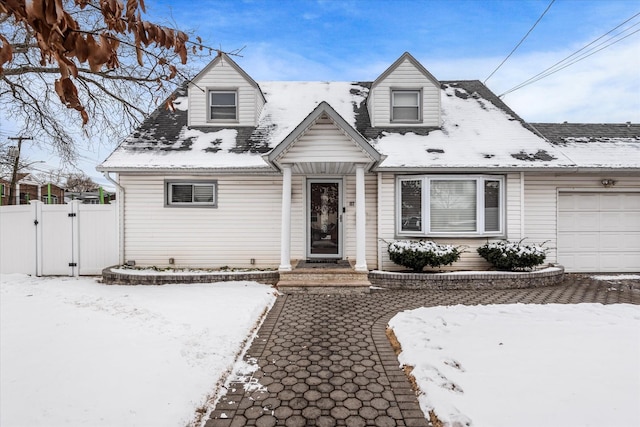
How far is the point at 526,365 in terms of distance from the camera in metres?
3.65

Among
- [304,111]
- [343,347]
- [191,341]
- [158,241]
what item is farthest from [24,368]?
[304,111]

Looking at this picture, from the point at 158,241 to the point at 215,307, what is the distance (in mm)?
4379

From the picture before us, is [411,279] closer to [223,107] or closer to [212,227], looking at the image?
[212,227]

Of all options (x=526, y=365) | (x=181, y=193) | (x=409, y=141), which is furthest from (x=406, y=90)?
(x=526, y=365)

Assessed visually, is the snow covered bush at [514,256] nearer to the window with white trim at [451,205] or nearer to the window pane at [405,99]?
the window with white trim at [451,205]

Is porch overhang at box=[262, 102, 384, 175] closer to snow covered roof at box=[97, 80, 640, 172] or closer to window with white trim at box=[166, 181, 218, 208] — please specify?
snow covered roof at box=[97, 80, 640, 172]

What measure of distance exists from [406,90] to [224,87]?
5900mm

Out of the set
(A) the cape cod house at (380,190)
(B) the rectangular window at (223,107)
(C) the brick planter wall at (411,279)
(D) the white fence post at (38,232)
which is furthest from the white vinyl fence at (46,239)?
(B) the rectangular window at (223,107)

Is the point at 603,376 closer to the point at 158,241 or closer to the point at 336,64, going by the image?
the point at 158,241

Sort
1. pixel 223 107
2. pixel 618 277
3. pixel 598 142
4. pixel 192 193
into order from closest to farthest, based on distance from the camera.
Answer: pixel 618 277, pixel 192 193, pixel 598 142, pixel 223 107

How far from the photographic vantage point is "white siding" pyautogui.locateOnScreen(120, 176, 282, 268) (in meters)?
9.27

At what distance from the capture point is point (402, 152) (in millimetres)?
9219

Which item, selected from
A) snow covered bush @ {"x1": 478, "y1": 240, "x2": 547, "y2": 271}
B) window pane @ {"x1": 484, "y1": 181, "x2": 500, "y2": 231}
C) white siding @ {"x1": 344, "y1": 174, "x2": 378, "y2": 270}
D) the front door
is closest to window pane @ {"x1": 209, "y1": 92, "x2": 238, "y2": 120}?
the front door

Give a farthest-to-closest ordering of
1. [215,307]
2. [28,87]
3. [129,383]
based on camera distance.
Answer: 1. [28,87]
2. [215,307]
3. [129,383]
